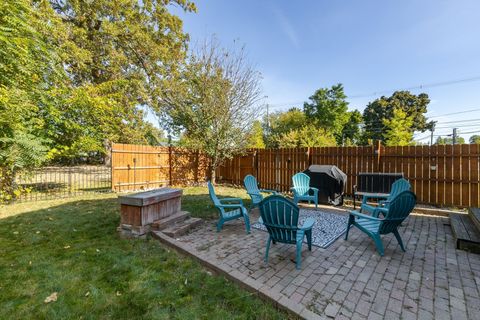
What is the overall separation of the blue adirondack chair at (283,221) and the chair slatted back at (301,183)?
3228mm

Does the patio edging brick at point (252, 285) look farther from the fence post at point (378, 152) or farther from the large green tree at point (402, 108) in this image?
the large green tree at point (402, 108)

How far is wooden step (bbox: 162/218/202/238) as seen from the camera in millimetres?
3612

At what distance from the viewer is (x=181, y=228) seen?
382 cm

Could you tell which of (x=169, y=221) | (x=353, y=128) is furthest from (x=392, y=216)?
(x=353, y=128)

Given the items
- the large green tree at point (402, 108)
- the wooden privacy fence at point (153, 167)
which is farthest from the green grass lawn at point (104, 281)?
the large green tree at point (402, 108)

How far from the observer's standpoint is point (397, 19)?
6.57 m

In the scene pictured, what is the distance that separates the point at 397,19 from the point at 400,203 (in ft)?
21.9

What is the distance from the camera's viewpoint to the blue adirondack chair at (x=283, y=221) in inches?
106

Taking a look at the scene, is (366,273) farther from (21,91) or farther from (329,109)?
(329,109)

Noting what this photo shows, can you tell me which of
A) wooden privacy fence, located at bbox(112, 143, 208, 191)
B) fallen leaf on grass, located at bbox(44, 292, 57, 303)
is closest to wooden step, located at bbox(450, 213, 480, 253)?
fallen leaf on grass, located at bbox(44, 292, 57, 303)

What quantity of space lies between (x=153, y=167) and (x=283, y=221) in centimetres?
806

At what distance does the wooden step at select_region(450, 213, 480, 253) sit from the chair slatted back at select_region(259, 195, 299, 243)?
2680 mm

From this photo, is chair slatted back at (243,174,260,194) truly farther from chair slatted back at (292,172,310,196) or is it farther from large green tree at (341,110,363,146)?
large green tree at (341,110,363,146)

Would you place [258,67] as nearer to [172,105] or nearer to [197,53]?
[197,53]
